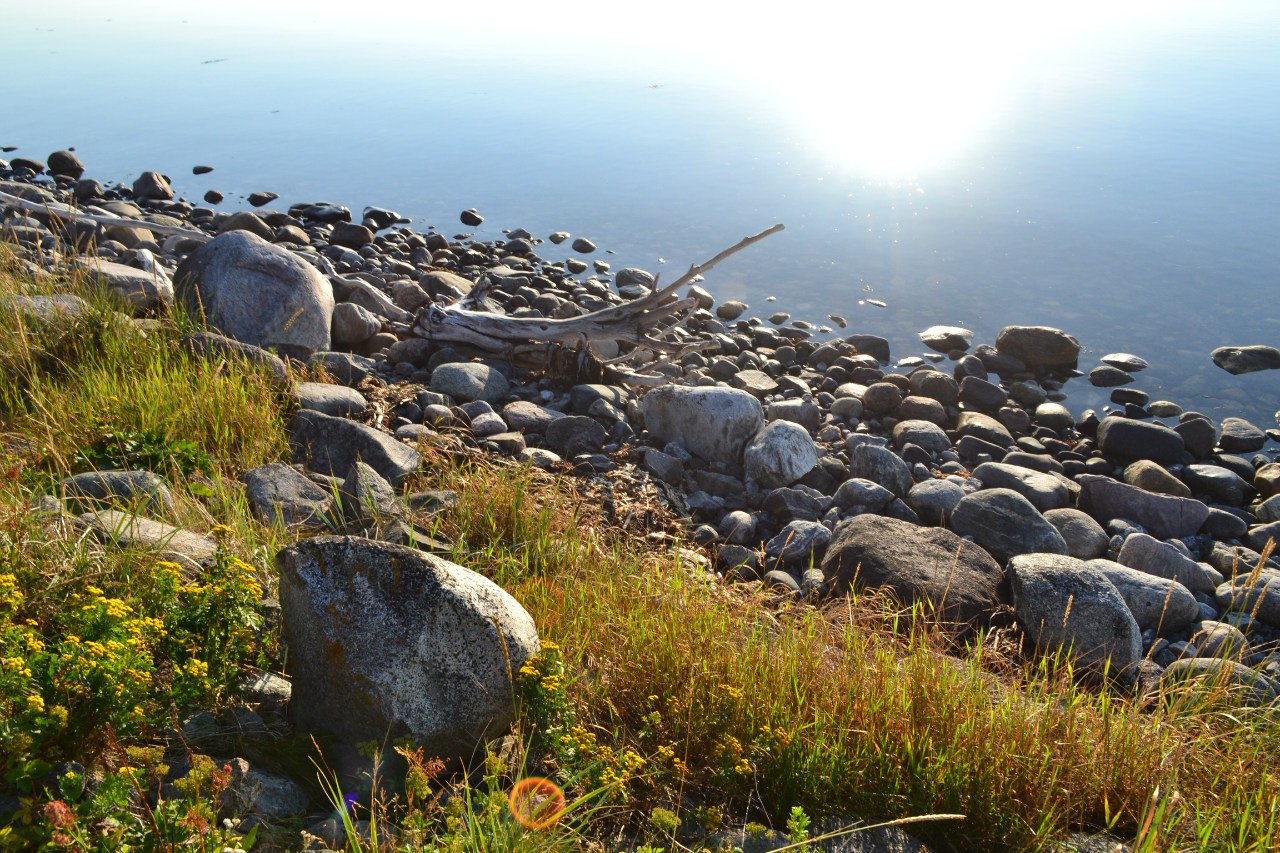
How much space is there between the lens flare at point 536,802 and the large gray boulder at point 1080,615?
3606mm

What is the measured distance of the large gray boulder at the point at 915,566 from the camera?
5.60 m

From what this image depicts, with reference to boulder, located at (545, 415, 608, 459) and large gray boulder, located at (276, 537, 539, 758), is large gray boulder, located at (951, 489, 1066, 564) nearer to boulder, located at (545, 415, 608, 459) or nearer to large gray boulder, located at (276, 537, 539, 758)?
boulder, located at (545, 415, 608, 459)

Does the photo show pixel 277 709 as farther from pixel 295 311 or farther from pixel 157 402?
pixel 295 311

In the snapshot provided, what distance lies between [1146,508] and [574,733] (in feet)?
20.3

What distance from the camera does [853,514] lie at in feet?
23.0

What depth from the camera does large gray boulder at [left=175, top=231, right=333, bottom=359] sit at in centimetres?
718

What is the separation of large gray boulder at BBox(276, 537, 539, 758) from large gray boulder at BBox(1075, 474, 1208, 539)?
608 centimetres

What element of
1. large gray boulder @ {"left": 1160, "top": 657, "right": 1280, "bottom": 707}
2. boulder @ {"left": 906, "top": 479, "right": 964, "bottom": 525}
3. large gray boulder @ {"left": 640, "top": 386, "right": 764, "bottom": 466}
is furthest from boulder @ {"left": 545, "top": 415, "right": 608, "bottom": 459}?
large gray boulder @ {"left": 1160, "top": 657, "right": 1280, "bottom": 707}

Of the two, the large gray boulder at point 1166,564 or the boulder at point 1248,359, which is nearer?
the large gray boulder at point 1166,564

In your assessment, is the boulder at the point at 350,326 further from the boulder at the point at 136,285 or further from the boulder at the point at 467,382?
the boulder at the point at 136,285

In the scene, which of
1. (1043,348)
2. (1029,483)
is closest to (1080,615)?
(1029,483)

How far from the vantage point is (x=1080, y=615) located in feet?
17.9

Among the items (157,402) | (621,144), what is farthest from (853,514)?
(621,144)

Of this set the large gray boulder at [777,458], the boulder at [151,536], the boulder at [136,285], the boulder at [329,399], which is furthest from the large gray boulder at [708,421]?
the boulder at [151,536]
